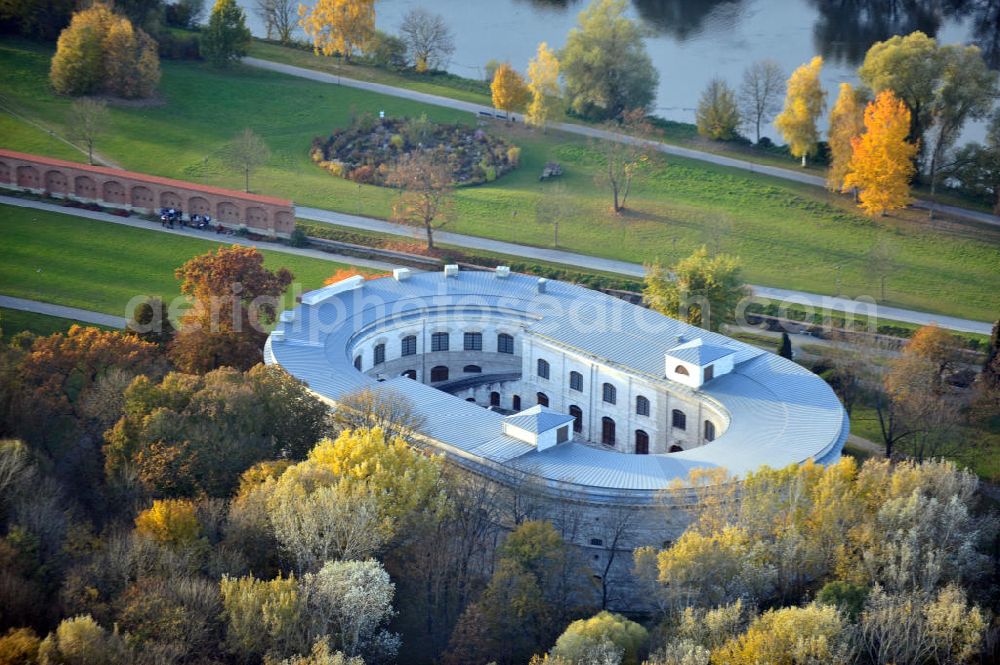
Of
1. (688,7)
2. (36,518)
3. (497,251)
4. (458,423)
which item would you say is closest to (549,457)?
(458,423)

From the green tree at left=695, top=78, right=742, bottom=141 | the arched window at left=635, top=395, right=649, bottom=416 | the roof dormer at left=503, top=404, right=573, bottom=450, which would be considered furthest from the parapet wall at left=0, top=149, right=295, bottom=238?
the roof dormer at left=503, top=404, right=573, bottom=450

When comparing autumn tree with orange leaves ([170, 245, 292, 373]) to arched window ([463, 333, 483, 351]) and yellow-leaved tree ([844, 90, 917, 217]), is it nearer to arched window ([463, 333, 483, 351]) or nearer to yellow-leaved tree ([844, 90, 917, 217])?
arched window ([463, 333, 483, 351])

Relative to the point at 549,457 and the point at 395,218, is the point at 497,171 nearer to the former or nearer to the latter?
the point at 395,218

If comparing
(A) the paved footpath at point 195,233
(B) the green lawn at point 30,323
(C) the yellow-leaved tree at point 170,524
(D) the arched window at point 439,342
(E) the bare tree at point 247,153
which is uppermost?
(E) the bare tree at point 247,153

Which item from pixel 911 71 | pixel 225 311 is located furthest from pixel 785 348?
pixel 911 71

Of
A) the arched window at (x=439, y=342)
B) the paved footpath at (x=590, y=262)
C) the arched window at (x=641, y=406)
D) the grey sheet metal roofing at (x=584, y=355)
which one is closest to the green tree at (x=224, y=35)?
the paved footpath at (x=590, y=262)

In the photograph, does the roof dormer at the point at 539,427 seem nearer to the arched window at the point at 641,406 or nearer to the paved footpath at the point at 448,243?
the arched window at the point at 641,406
